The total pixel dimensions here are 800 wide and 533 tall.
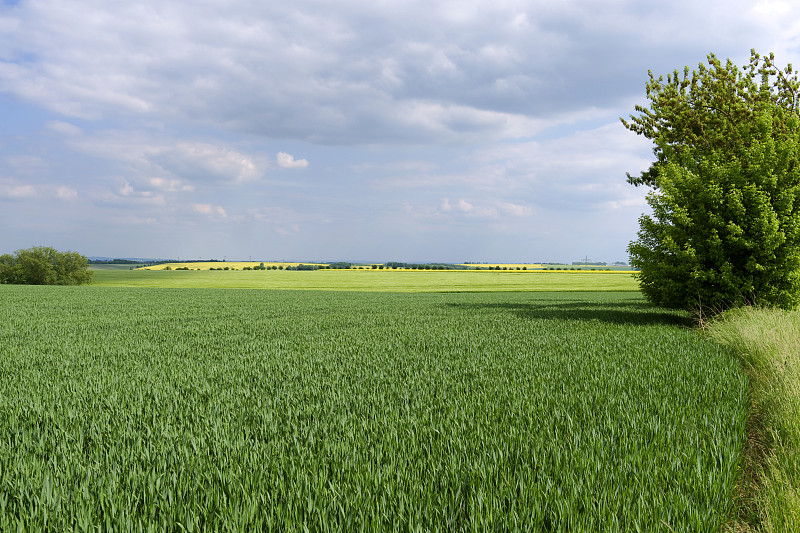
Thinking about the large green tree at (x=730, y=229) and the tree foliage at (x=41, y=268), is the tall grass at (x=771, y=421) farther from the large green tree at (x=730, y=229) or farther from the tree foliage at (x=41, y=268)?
the tree foliage at (x=41, y=268)

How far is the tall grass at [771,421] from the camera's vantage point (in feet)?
12.2

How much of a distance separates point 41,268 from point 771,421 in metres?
83.4

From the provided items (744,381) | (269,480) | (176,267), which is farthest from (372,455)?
(176,267)

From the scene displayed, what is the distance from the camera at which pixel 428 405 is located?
616 cm

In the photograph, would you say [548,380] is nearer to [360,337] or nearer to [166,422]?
[166,422]

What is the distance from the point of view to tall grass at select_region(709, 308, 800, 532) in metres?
3.73

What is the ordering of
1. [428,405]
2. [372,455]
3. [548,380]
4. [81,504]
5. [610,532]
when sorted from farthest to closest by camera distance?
[548,380], [428,405], [372,455], [81,504], [610,532]

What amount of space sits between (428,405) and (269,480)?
9.13 ft

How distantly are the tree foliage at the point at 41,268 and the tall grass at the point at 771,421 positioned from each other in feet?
260

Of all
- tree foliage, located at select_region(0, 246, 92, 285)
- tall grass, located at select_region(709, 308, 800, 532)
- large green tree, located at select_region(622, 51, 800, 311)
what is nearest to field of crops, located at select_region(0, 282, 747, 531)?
tall grass, located at select_region(709, 308, 800, 532)

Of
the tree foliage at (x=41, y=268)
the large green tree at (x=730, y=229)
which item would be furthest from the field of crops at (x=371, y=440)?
the tree foliage at (x=41, y=268)

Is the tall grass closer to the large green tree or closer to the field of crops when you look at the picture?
the field of crops

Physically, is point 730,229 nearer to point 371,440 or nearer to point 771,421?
point 771,421

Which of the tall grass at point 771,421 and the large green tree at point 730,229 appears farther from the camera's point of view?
the large green tree at point 730,229
